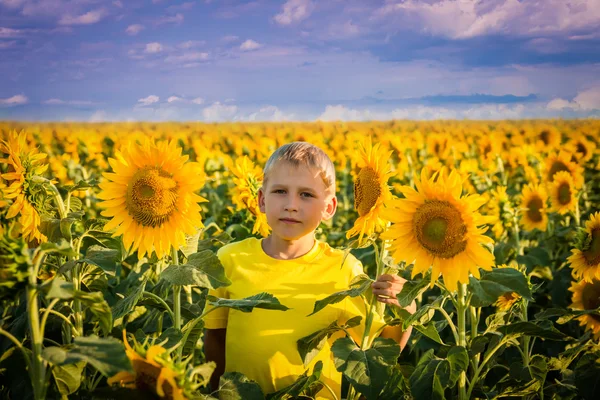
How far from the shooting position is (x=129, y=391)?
1.76 meters

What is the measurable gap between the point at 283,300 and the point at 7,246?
1.12m

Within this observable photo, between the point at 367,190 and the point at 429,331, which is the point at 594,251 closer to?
the point at 429,331

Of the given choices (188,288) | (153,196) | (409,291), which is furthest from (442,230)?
(188,288)

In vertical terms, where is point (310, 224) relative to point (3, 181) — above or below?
below

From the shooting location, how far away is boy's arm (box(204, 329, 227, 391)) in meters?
2.72

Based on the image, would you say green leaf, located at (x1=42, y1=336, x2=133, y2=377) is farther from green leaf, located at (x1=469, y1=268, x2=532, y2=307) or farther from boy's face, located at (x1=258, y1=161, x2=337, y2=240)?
green leaf, located at (x1=469, y1=268, x2=532, y2=307)

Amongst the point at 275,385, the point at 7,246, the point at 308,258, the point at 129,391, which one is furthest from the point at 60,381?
the point at 308,258

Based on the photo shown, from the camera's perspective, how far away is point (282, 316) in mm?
2543

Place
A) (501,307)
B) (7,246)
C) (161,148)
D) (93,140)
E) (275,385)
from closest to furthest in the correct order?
(7,246), (161,148), (275,385), (501,307), (93,140)

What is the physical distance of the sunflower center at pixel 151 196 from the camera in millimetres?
2326

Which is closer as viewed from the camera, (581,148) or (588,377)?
(588,377)

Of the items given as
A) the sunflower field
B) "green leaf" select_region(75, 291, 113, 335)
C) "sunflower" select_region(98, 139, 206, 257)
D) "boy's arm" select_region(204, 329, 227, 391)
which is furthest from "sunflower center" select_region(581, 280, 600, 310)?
"green leaf" select_region(75, 291, 113, 335)

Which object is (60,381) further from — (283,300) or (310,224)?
(310,224)

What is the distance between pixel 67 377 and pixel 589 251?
227 centimetres
